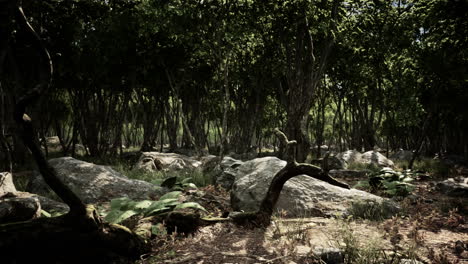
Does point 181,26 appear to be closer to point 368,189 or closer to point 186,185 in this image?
point 186,185

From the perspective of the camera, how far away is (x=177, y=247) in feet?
12.5

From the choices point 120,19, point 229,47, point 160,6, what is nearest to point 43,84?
point 160,6

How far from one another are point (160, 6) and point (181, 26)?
142 centimetres

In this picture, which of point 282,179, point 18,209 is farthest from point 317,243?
point 18,209

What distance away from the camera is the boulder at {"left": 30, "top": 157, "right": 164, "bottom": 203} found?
24.1 ft

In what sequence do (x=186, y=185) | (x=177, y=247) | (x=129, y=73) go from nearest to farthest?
1. (x=177, y=247)
2. (x=186, y=185)
3. (x=129, y=73)

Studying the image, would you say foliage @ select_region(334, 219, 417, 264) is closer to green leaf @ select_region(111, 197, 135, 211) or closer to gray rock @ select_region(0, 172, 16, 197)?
green leaf @ select_region(111, 197, 135, 211)

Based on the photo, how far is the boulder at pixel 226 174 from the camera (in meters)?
8.92

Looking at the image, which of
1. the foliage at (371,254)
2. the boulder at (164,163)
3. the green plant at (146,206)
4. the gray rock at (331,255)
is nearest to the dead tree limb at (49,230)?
the green plant at (146,206)

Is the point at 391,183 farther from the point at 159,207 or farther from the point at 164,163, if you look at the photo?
the point at 164,163

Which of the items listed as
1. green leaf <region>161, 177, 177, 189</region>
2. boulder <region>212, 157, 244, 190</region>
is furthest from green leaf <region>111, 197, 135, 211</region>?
boulder <region>212, 157, 244, 190</region>

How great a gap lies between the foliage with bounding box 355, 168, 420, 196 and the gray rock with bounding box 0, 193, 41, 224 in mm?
7560

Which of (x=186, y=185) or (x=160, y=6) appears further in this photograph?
(x=160, y=6)

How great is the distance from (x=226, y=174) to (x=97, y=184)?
12.7 feet
